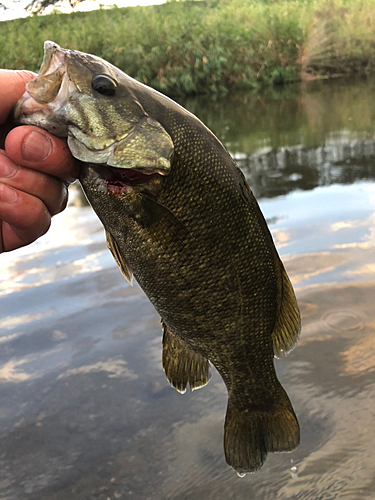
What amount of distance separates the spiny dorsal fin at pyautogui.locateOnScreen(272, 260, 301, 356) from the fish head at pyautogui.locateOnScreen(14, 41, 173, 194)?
2.49ft

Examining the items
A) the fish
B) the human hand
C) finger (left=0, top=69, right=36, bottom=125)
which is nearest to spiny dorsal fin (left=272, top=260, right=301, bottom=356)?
the fish

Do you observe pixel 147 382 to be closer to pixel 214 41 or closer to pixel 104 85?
pixel 104 85

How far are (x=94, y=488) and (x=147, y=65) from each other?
55.8 ft

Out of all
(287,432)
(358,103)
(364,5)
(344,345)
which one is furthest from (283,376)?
(364,5)

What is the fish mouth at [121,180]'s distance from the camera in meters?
1.76

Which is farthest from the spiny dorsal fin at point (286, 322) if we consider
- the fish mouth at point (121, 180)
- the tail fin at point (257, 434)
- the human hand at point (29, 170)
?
the human hand at point (29, 170)

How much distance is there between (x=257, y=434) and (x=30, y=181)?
4.79 ft

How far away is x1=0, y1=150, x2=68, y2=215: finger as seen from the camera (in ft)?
6.18

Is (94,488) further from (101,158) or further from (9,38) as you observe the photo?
(9,38)

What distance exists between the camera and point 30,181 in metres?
1.91

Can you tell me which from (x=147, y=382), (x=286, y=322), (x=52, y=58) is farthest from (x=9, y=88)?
(x=147, y=382)

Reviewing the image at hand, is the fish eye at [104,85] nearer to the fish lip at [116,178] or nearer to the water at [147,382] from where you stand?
the fish lip at [116,178]

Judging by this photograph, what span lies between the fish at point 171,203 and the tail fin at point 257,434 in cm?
36

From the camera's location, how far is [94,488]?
290 centimetres
